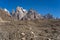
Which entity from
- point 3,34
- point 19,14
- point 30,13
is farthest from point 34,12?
point 3,34

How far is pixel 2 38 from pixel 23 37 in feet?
6.57

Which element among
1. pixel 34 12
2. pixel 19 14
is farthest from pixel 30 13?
pixel 19 14

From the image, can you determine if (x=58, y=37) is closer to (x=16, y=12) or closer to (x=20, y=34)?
(x=20, y=34)

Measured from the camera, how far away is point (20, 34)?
14.2 m

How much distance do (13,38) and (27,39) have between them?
1.33 meters

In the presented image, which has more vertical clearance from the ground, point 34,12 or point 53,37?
point 34,12

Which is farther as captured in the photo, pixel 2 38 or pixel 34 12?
pixel 34 12

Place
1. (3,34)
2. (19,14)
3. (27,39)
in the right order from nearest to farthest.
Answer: (27,39)
(3,34)
(19,14)

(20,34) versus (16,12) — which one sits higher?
(16,12)

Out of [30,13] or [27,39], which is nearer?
[27,39]

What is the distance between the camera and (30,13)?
97.7m

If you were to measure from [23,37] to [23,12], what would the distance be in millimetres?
97574

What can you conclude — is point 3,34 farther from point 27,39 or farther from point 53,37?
point 53,37

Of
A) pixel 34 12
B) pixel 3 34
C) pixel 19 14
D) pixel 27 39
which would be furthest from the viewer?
pixel 19 14
